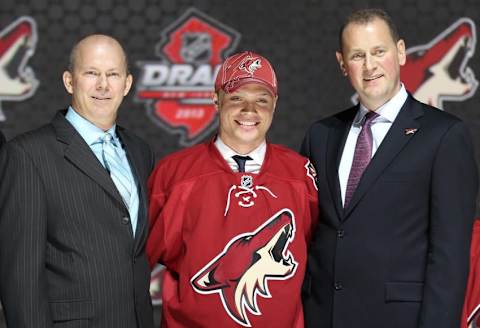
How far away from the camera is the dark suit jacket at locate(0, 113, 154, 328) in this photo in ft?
6.43

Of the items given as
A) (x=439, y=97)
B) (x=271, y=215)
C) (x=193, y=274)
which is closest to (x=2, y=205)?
(x=193, y=274)

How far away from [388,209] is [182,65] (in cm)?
191

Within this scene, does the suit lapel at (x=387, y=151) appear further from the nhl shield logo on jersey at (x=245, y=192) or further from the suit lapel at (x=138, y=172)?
the suit lapel at (x=138, y=172)

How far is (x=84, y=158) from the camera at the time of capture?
2080 mm

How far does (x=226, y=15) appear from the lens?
12.6 ft

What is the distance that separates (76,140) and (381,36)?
0.86 meters

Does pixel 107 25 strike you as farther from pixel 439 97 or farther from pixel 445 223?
pixel 445 223

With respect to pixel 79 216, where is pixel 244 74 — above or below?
above

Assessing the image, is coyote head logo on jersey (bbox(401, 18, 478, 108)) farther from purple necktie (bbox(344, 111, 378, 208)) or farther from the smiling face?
the smiling face

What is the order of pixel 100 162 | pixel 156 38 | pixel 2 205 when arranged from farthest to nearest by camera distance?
pixel 156 38 < pixel 100 162 < pixel 2 205

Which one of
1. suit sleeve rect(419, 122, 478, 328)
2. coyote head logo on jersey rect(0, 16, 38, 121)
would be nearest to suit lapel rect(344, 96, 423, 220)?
suit sleeve rect(419, 122, 478, 328)

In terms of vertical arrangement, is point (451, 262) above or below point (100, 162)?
below

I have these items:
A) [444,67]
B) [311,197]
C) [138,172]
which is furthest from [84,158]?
[444,67]

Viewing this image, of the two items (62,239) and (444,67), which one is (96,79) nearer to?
(62,239)
